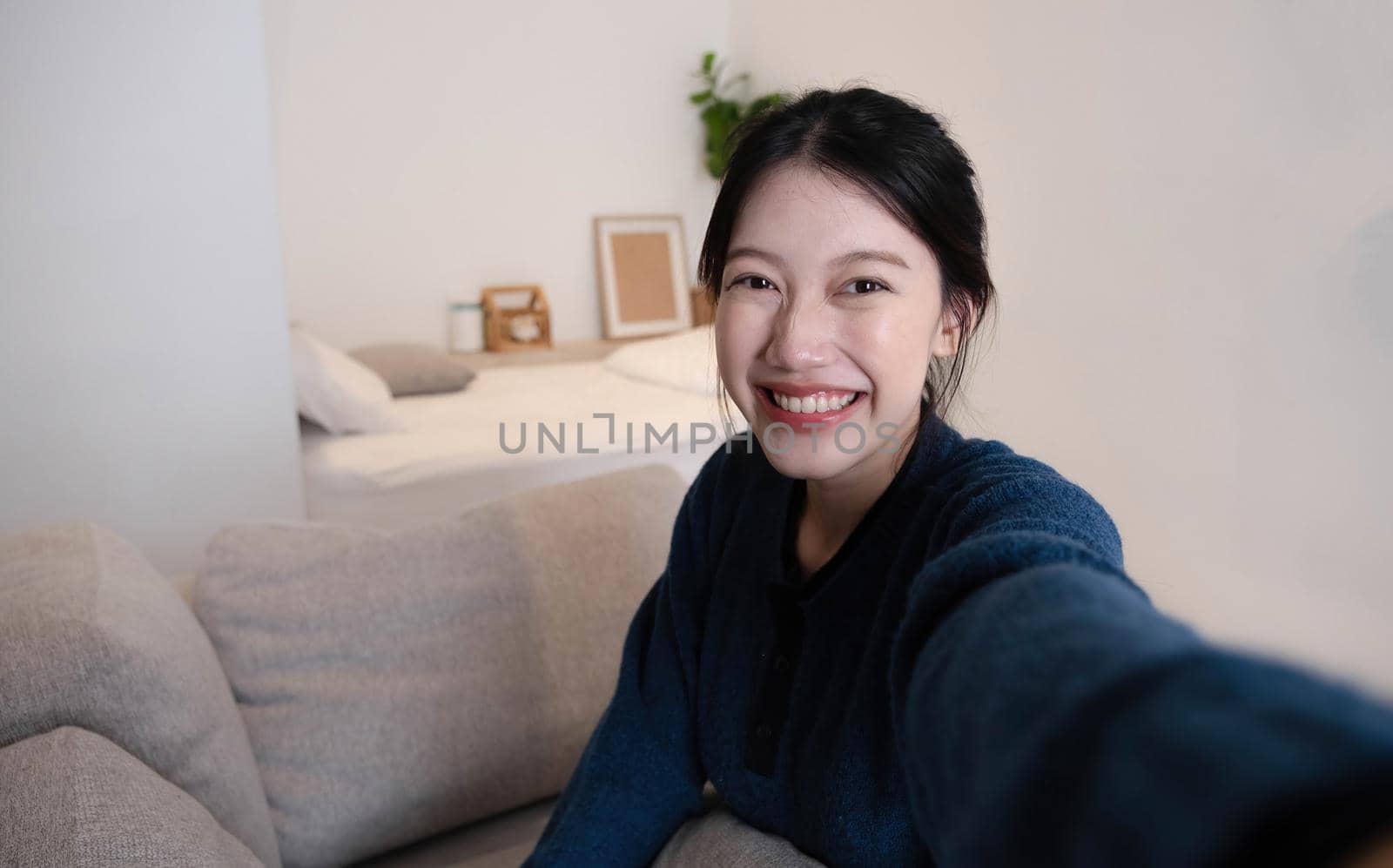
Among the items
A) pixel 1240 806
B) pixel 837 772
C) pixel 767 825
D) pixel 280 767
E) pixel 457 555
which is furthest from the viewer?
pixel 457 555

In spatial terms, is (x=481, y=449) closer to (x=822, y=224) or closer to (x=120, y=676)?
(x=120, y=676)

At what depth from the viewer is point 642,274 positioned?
4918mm

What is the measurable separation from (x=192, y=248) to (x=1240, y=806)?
8.09ft

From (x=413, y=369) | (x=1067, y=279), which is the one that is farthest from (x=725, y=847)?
(x=413, y=369)

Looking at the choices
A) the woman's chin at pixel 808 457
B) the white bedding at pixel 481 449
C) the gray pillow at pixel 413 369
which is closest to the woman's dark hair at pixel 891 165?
the woman's chin at pixel 808 457

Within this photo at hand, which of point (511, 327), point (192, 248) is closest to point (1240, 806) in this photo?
point (192, 248)

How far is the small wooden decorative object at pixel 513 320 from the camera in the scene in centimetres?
441

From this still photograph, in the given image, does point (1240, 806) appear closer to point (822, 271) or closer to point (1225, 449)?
point (822, 271)


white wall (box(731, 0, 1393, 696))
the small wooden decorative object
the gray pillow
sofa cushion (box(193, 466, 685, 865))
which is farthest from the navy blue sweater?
the small wooden decorative object

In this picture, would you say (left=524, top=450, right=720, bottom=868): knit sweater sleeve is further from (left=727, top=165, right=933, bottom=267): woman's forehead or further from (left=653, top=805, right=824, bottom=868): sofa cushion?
(left=727, top=165, right=933, bottom=267): woman's forehead

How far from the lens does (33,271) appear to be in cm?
209

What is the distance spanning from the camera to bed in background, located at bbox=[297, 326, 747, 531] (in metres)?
2.56

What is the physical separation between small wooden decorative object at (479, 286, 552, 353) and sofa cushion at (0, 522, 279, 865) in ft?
10.6

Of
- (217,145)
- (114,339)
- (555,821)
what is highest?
(217,145)
